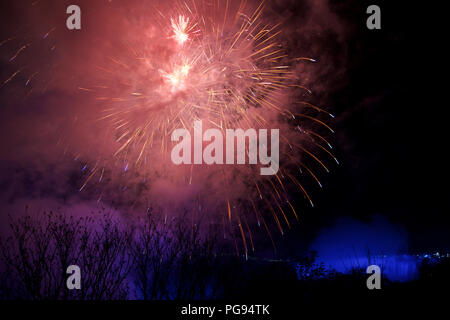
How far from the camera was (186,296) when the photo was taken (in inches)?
744

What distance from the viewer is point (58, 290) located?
56.4 feet

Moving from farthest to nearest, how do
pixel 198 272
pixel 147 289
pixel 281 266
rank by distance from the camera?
pixel 281 266 → pixel 198 272 → pixel 147 289
